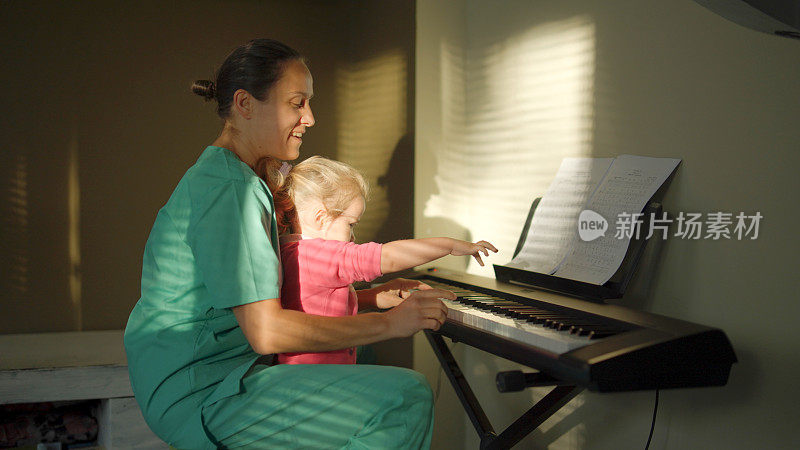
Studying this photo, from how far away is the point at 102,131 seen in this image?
10.3 feet

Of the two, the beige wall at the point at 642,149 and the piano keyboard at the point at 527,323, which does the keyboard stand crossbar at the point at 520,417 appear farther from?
the beige wall at the point at 642,149

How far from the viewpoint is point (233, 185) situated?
1.46 meters

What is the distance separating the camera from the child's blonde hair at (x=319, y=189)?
1.84m

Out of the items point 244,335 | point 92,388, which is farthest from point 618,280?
point 92,388

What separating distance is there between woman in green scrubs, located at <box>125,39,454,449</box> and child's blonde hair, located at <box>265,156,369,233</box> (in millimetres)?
252

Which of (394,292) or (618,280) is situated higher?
(618,280)

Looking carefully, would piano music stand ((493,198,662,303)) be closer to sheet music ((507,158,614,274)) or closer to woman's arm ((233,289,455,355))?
sheet music ((507,158,614,274))

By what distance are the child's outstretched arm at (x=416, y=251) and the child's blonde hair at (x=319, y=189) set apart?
0.21 m

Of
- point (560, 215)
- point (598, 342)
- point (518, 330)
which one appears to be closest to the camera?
point (598, 342)

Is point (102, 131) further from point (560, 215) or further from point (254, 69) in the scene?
point (560, 215)

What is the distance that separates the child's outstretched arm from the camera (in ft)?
5.66

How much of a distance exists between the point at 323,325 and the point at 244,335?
21 cm

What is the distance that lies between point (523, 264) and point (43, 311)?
2.37 m
